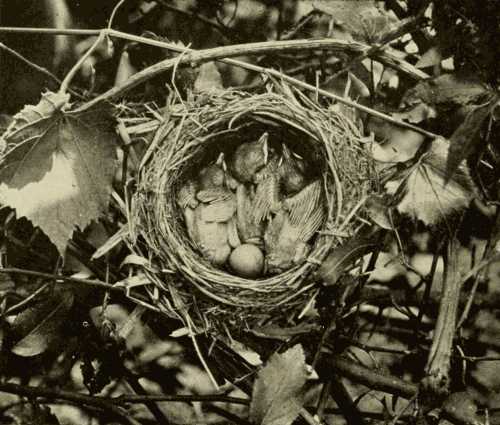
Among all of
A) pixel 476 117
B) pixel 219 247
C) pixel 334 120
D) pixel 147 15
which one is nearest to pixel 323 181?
pixel 334 120

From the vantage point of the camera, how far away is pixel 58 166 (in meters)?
0.78

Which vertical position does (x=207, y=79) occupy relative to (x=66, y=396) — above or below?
above

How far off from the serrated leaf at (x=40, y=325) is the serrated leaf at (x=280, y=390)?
13.6 inches

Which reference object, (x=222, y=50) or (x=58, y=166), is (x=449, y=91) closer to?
(x=222, y=50)

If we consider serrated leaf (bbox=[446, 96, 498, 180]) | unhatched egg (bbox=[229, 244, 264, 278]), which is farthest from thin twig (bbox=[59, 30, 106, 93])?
serrated leaf (bbox=[446, 96, 498, 180])

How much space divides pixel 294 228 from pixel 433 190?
27cm

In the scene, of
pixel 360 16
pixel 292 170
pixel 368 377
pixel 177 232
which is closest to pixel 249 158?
pixel 292 170

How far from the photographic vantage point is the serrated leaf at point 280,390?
2.41 feet

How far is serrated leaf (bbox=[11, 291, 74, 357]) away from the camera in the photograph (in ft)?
2.92

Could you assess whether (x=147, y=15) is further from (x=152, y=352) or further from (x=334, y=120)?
(x=152, y=352)

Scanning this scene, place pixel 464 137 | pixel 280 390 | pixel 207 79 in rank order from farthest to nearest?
pixel 207 79, pixel 280 390, pixel 464 137

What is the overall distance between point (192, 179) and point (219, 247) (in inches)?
4.9

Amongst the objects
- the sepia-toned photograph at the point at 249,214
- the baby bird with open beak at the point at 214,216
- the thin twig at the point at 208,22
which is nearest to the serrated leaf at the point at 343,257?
the sepia-toned photograph at the point at 249,214

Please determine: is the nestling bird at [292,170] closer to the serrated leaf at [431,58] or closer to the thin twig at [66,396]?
the serrated leaf at [431,58]
